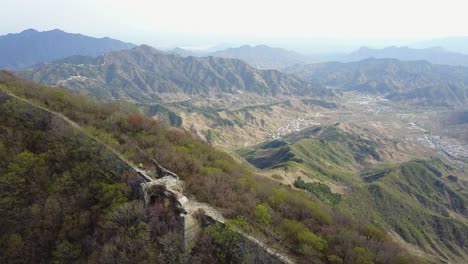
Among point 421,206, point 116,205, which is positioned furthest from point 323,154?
point 116,205

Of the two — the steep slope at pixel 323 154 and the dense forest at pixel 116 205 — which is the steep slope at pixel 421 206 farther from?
the dense forest at pixel 116 205

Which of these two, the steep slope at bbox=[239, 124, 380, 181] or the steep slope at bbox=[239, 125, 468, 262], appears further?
the steep slope at bbox=[239, 124, 380, 181]

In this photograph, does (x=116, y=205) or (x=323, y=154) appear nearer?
(x=116, y=205)

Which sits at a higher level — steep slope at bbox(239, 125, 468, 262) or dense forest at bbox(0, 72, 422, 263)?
dense forest at bbox(0, 72, 422, 263)

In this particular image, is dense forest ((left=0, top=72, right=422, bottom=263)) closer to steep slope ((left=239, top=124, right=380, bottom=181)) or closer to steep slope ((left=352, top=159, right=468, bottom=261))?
steep slope ((left=352, top=159, right=468, bottom=261))

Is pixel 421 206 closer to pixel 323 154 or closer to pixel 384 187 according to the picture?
pixel 384 187

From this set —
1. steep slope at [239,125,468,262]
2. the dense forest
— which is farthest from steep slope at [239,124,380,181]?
the dense forest

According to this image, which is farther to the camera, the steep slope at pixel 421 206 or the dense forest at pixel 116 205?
the steep slope at pixel 421 206

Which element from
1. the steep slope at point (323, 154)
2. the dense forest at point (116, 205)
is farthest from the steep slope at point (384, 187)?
the dense forest at point (116, 205)
